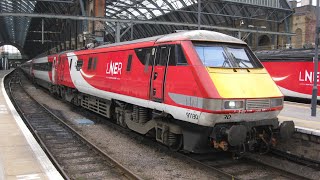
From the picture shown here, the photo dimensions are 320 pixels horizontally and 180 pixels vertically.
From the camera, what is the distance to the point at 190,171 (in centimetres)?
823

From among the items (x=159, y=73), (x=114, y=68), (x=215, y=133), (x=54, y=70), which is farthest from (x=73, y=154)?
(x=54, y=70)

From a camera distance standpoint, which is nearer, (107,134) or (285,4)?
(107,134)

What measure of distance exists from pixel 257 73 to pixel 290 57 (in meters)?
10.3

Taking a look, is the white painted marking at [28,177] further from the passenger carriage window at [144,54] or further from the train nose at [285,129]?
the train nose at [285,129]

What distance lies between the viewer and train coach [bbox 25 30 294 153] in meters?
7.54

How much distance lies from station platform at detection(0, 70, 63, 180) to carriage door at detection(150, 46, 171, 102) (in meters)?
2.88

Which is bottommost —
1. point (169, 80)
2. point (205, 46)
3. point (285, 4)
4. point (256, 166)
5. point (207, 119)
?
point (256, 166)

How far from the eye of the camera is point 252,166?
28.6 feet

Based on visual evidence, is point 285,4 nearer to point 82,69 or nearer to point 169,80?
point 82,69

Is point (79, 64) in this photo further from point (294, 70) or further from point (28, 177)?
point (28, 177)

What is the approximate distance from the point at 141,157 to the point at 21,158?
284 centimetres

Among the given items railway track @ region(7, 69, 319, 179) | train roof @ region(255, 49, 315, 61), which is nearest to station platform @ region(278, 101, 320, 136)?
railway track @ region(7, 69, 319, 179)

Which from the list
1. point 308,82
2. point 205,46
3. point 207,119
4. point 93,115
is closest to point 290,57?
point 308,82

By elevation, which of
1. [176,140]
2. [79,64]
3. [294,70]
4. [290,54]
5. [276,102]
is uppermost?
[290,54]
